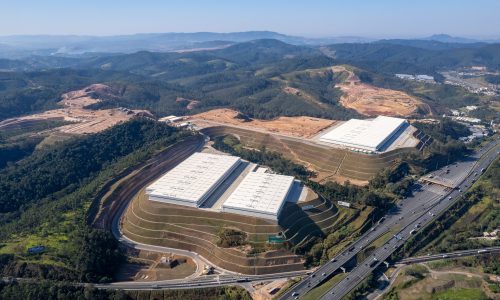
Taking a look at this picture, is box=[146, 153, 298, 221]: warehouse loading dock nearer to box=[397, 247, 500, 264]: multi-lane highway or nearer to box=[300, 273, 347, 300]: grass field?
box=[300, 273, 347, 300]: grass field

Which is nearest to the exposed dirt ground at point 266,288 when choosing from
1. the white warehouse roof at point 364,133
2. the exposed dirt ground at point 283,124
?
the white warehouse roof at point 364,133

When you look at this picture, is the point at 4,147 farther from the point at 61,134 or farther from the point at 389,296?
the point at 389,296

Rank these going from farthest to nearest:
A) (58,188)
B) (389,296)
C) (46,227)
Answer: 1. (58,188)
2. (46,227)
3. (389,296)

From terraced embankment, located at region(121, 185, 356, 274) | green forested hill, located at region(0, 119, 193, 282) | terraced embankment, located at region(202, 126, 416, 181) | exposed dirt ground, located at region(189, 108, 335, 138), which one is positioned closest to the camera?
green forested hill, located at region(0, 119, 193, 282)

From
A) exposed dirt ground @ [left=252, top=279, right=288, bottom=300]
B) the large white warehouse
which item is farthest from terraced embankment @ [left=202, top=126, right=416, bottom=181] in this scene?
exposed dirt ground @ [left=252, top=279, right=288, bottom=300]

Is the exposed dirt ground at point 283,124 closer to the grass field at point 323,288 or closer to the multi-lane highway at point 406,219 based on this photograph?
the multi-lane highway at point 406,219

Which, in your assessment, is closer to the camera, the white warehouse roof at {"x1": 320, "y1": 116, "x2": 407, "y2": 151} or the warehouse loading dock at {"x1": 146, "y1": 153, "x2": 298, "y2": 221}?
the warehouse loading dock at {"x1": 146, "y1": 153, "x2": 298, "y2": 221}

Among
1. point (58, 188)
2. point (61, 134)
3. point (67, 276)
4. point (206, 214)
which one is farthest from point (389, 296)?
point (61, 134)

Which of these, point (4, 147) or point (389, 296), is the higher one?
point (4, 147)
